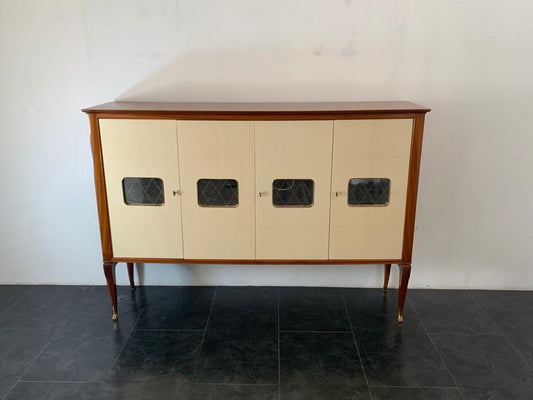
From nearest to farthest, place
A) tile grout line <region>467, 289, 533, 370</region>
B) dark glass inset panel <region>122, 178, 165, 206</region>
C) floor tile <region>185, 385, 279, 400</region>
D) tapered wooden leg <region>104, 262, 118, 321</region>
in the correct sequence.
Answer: floor tile <region>185, 385, 279, 400</region> → tile grout line <region>467, 289, 533, 370</region> → dark glass inset panel <region>122, 178, 165, 206</region> → tapered wooden leg <region>104, 262, 118, 321</region>

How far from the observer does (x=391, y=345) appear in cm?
198

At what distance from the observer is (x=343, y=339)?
2029mm

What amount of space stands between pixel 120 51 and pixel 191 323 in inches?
56.2

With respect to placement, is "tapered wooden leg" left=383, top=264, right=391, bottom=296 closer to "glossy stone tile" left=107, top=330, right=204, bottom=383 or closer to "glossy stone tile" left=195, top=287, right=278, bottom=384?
"glossy stone tile" left=195, top=287, right=278, bottom=384

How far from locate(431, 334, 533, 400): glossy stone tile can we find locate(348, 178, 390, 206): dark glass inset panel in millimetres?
709

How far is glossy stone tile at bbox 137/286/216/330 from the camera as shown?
7.06ft

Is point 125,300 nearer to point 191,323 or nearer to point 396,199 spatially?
point 191,323

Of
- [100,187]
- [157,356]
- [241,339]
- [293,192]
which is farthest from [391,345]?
[100,187]

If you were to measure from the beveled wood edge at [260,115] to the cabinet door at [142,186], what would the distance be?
30mm

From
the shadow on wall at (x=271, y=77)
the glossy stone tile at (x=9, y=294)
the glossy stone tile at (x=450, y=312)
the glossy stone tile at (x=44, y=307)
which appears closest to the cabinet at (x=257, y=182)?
the shadow on wall at (x=271, y=77)

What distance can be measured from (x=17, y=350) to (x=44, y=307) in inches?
14.5

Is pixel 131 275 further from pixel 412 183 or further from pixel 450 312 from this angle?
pixel 450 312

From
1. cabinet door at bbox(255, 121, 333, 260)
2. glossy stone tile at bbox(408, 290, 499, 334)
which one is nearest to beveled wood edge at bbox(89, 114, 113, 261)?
cabinet door at bbox(255, 121, 333, 260)

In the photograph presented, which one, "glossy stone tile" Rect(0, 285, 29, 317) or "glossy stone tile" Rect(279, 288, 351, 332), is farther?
"glossy stone tile" Rect(0, 285, 29, 317)
